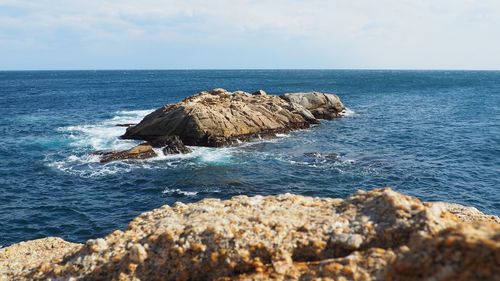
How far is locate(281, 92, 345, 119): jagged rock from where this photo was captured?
274ft

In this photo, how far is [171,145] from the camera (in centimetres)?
5466

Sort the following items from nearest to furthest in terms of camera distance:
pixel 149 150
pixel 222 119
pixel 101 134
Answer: pixel 149 150 → pixel 222 119 → pixel 101 134

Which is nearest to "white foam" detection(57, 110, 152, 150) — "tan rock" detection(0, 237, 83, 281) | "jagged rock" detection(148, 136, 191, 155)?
"jagged rock" detection(148, 136, 191, 155)

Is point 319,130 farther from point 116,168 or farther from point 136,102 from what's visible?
point 136,102

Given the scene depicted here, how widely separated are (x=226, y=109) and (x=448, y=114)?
2120 inches

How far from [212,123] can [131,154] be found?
503 inches

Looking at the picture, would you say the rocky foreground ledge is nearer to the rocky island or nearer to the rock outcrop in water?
the rock outcrop in water

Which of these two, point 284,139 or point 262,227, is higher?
point 262,227

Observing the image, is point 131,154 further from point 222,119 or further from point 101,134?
point 101,134

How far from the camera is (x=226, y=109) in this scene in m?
64.2

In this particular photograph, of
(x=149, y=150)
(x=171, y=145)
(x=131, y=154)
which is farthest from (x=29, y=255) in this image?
(x=171, y=145)

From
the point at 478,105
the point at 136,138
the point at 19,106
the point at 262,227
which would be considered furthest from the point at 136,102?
the point at 262,227

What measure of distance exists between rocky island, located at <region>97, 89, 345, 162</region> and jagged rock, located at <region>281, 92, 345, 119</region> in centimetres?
644

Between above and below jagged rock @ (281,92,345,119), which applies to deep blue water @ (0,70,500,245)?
below
